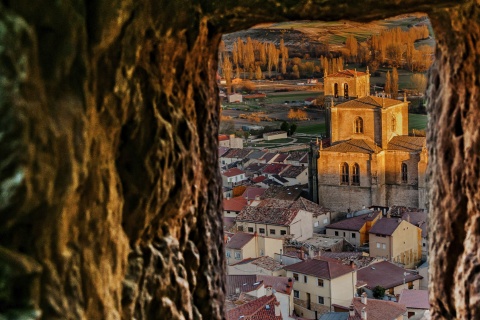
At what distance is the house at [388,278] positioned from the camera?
17.9 metres

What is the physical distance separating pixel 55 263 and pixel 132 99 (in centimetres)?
67

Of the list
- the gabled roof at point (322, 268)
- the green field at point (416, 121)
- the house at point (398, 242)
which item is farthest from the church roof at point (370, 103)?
the gabled roof at point (322, 268)

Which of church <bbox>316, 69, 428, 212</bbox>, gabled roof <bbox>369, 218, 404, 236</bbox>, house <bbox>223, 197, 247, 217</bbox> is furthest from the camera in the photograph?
church <bbox>316, 69, 428, 212</bbox>

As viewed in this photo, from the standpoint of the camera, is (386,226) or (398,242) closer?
(398,242)

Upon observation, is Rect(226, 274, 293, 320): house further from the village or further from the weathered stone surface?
the weathered stone surface

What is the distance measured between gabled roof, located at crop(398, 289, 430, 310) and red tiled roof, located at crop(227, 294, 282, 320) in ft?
8.26

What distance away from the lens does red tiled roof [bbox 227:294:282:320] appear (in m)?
13.6

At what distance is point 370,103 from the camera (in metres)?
30.6

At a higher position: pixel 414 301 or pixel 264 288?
pixel 264 288

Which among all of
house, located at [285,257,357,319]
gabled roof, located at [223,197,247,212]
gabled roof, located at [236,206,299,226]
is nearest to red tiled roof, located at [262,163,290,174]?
gabled roof, located at [223,197,247,212]

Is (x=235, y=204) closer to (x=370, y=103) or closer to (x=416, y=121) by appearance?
(x=370, y=103)

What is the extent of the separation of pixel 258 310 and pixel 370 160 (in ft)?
54.1

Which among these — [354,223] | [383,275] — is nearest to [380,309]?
[383,275]

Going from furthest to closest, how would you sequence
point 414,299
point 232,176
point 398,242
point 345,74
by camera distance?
point 345,74 < point 232,176 < point 398,242 < point 414,299
